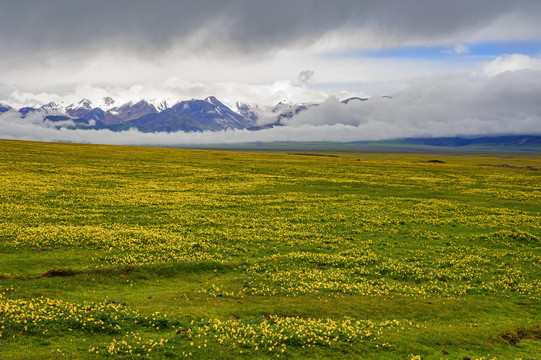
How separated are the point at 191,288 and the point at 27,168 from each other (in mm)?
60770

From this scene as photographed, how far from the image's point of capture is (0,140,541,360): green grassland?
14.0 m

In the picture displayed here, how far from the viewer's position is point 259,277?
22234 millimetres

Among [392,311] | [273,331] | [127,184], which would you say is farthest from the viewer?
[127,184]

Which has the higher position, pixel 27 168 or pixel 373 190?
pixel 27 168

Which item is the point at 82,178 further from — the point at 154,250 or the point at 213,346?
the point at 213,346

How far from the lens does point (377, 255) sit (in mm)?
27297

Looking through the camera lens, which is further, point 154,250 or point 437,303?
point 154,250

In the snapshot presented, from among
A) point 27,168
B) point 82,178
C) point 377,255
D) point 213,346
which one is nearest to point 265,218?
point 377,255

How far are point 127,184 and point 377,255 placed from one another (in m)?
42.8

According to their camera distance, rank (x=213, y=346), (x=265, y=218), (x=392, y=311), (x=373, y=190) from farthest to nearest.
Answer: (x=373, y=190), (x=265, y=218), (x=392, y=311), (x=213, y=346)

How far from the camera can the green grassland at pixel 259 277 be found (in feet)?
46.0

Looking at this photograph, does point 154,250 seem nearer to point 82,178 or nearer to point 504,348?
point 504,348

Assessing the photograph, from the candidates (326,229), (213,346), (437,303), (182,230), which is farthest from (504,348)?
(182,230)

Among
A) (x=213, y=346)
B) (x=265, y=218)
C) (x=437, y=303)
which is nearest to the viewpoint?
(x=213, y=346)
